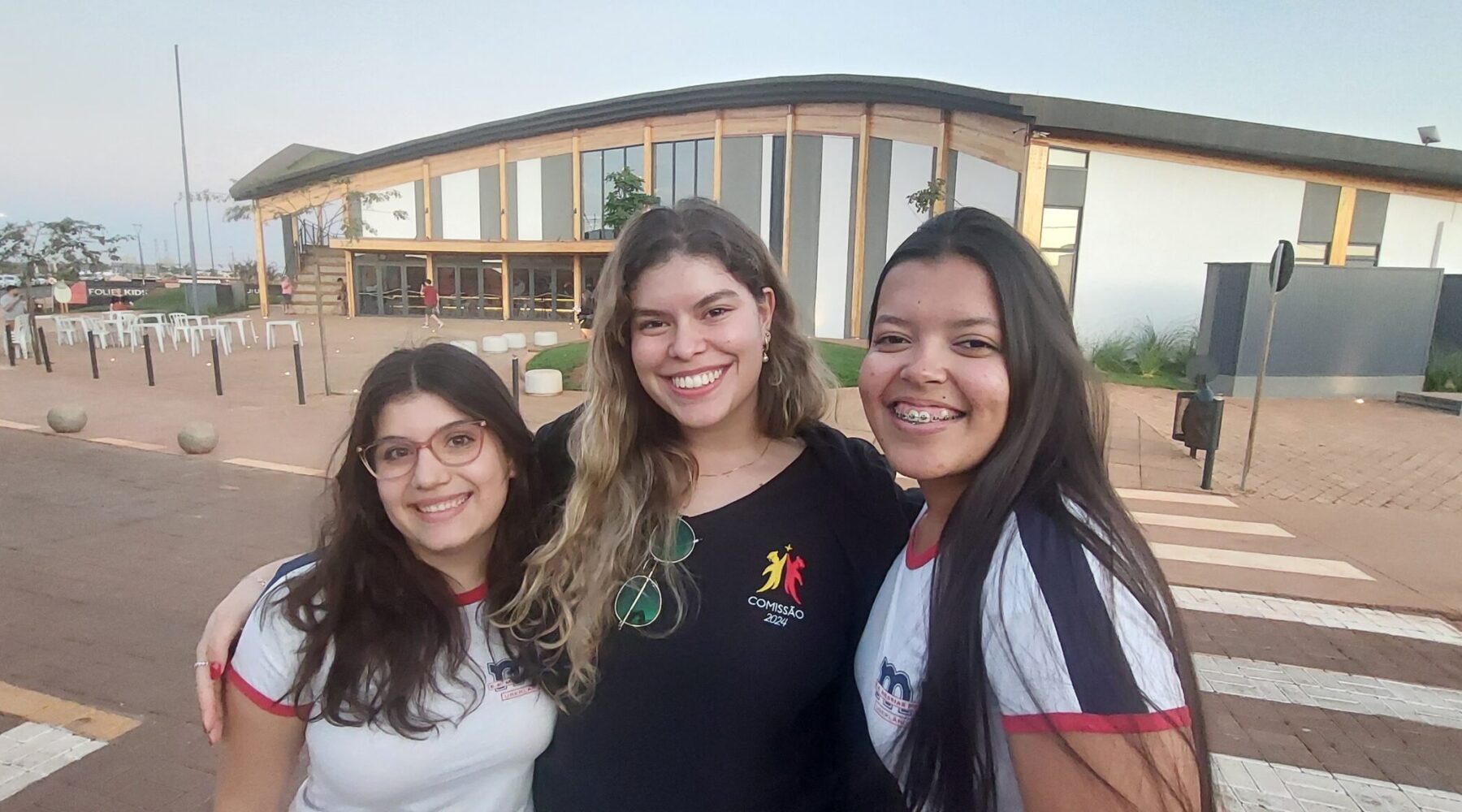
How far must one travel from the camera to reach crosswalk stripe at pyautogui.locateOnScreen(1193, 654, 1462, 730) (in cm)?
389

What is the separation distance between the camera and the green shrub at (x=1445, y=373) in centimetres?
1433

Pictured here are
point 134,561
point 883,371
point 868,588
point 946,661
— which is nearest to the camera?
point 946,661

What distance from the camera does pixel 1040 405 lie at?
1.33 metres

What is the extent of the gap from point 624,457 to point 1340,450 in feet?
38.5

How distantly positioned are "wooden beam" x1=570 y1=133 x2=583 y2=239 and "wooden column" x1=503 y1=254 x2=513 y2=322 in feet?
11.3

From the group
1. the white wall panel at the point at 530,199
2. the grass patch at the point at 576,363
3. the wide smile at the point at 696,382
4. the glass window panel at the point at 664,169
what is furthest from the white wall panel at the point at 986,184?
the wide smile at the point at 696,382

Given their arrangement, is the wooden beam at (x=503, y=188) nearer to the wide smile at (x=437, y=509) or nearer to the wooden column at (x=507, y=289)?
the wooden column at (x=507, y=289)

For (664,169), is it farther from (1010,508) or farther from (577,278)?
(1010,508)

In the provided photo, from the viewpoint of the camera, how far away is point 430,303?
28281 mm

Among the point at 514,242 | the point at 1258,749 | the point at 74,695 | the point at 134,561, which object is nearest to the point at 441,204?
the point at 514,242

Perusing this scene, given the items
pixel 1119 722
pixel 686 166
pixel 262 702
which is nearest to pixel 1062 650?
pixel 1119 722

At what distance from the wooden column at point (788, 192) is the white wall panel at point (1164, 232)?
356 inches

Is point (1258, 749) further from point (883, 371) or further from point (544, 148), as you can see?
point (544, 148)

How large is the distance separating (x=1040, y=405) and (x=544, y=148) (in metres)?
30.6
